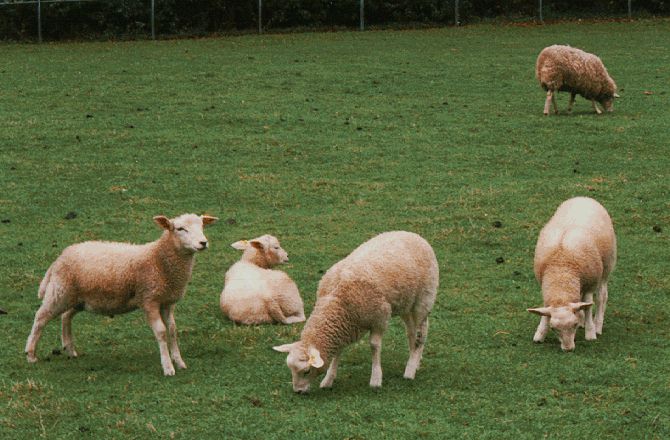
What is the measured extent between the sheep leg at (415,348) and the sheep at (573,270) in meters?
0.91

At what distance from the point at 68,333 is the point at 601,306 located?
13.8 ft

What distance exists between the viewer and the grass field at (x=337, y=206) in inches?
312

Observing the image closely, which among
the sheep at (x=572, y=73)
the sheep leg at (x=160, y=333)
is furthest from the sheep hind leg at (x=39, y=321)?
the sheep at (x=572, y=73)

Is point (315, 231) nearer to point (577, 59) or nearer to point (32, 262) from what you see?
point (32, 262)

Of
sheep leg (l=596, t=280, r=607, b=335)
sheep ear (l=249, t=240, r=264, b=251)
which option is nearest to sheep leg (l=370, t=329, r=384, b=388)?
sheep leg (l=596, t=280, r=607, b=335)

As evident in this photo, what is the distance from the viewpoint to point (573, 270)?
9.23 m

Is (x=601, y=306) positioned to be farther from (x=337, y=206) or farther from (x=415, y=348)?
(x=337, y=206)

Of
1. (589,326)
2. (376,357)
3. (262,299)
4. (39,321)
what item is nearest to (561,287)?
(589,326)

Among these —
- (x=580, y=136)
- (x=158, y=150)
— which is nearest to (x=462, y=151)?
(x=580, y=136)

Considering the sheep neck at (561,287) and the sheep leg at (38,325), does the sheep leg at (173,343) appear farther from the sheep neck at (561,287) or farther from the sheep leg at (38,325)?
the sheep neck at (561,287)

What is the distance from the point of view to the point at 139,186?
1531cm

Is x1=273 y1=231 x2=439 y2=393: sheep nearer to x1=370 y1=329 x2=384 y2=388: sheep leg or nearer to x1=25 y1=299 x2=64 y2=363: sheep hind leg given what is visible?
x1=370 y1=329 x2=384 y2=388: sheep leg

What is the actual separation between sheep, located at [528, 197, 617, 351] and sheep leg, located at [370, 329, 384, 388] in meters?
1.34

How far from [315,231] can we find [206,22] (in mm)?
20720
